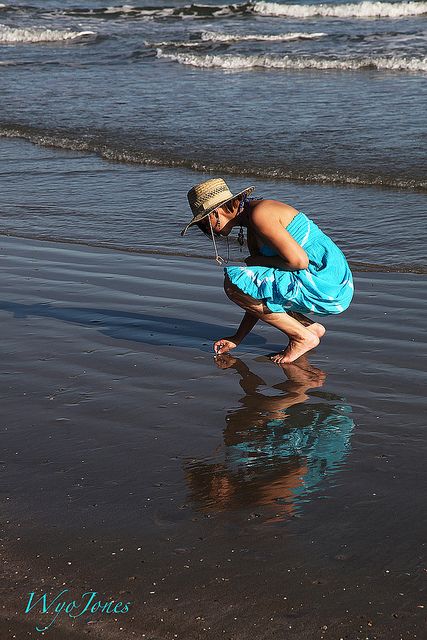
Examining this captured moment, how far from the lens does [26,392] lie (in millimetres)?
4387

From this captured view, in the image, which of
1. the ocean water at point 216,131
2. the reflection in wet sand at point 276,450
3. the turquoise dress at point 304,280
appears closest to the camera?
the reflection in wet sand at point 276,450

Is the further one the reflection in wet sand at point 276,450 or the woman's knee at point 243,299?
the woman's knee at point 243,299

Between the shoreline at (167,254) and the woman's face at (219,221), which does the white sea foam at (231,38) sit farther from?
the woman's face at (219,221)

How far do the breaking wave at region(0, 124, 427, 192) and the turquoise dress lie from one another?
12.5ft

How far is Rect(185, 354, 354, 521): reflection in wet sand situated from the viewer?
336 cm

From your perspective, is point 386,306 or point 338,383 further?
point 386,306

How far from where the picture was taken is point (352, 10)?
2202 cm

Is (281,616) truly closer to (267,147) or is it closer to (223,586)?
(223,586)

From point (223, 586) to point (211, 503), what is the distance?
0.52 metres

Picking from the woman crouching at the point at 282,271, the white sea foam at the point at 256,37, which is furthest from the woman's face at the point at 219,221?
the white sea foam at the point at 256,37

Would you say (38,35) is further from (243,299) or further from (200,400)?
(200,400)

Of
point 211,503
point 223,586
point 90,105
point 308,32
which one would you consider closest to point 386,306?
point 211,503

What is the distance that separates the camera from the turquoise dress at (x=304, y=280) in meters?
4.76

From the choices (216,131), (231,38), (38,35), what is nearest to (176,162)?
(216,131)
